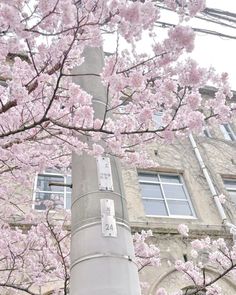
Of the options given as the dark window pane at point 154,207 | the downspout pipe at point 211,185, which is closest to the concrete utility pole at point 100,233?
the dark window pane at point 154,207

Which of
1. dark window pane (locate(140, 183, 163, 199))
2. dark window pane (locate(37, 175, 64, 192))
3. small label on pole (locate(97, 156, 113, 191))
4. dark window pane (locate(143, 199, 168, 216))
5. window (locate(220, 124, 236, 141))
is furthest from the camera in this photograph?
window (locate(220, 124, 236, 141))

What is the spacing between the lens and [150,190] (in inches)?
371

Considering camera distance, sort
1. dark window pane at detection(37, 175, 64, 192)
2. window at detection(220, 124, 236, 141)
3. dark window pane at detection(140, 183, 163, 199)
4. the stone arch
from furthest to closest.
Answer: window at detection(220, 124, 236, 141), dark window pane at detection(140, 183, 163, 199), dark window pane at detection(37, 175, 64, 192), the stone arch

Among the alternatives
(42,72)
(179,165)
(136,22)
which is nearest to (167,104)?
(136,22)

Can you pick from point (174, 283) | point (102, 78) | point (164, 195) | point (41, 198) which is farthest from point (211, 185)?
point (102, 78)

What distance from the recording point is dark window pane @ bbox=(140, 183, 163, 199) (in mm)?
9234

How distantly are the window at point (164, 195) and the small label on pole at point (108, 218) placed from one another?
6421 millimetres

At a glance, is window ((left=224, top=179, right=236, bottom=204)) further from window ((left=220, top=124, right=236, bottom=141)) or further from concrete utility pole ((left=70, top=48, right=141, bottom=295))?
concrete utility pole ((left=70, top=48, right=141, bottom=295))

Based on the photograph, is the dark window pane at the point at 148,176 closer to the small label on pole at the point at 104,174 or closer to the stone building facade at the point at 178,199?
the stone building facade at the point at 178,199

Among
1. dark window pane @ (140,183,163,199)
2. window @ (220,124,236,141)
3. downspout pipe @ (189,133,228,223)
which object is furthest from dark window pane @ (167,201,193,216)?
window @ (220,124,236,141)

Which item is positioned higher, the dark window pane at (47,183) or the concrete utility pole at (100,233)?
the dark window pane at (47,183)

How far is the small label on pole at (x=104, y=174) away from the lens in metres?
2.52

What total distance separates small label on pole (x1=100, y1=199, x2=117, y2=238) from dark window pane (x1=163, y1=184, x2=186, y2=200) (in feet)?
23.6

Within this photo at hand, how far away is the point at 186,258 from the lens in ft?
25.5
